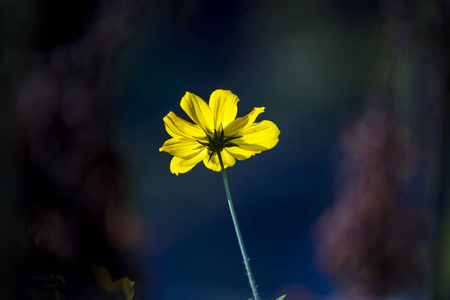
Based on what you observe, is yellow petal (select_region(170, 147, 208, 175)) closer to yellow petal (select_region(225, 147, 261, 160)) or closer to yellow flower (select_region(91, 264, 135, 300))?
yellow petal (select_region(225, 147, 261, 160))

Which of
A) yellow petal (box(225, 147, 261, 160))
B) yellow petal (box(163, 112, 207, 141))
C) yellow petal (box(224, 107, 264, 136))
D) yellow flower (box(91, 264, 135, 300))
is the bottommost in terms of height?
yellow flower (box(91, 264, 135, 300))

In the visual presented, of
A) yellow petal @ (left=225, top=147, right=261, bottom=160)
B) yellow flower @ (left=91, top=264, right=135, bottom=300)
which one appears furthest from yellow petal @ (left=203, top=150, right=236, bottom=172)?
yellow flower @ (left=91, top=264, right=135, bottom=300)

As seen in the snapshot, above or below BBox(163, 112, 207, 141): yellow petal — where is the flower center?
below

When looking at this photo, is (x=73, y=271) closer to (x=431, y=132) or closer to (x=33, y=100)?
(x=33, y=100)

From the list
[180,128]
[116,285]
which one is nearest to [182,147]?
[180,128]

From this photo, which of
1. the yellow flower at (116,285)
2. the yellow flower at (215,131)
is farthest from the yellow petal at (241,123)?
the yellow flower at (116,285)

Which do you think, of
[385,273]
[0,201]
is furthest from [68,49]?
[385,273]

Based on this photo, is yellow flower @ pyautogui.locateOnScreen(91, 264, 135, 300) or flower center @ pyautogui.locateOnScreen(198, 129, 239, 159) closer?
yellow flower @ pyautogui.locateOnScreen(91, 264, 135, 300)
